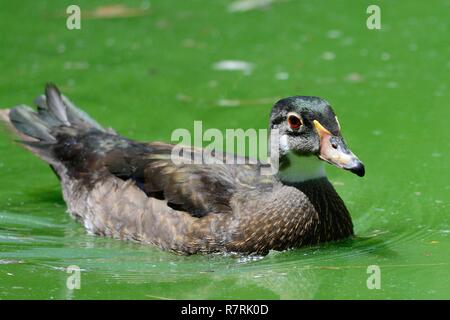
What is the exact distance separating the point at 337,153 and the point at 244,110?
3453mm

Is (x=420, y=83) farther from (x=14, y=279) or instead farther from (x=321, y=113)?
(x=14, y=279)

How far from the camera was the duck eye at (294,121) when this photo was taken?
7484 millimetres

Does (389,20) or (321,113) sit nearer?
(321,113)

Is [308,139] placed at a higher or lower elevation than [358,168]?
higher

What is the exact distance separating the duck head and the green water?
642 mm

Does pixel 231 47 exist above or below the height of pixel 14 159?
above

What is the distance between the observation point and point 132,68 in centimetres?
1191

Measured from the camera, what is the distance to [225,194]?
25.7 ft

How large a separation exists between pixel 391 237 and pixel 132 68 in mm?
5164

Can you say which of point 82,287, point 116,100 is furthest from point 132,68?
point 82,287

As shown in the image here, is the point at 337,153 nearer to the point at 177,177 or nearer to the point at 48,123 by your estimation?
the point at 177,177

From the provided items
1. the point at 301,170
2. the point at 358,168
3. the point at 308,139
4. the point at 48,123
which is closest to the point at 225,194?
the point at 301,170

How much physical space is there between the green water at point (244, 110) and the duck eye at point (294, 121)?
3.07ft

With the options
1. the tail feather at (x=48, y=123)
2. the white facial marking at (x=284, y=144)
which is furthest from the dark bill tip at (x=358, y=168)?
the tail feather at (x=48, y=123)
